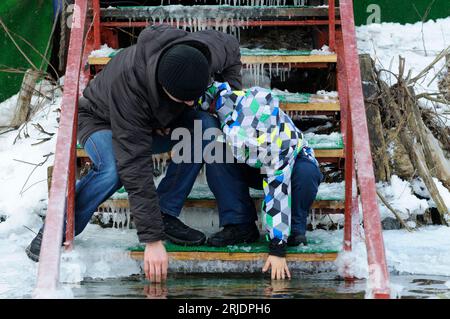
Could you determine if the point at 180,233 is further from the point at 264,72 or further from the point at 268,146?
the point at 264,72

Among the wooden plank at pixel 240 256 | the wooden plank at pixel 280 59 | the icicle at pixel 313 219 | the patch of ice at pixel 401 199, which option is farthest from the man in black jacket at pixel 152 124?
the patch of ice at pixel 401 199

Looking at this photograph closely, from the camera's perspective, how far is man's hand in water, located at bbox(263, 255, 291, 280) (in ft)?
15.0

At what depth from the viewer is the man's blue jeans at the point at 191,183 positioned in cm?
468

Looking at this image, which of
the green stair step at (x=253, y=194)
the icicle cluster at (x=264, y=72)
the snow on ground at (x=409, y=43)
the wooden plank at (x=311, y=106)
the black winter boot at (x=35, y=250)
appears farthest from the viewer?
the snow on ground at (x=409, y=43)

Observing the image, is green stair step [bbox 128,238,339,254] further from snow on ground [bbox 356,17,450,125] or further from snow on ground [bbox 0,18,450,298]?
snow on ground [bbox 356,17,450,125]

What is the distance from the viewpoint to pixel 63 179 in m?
4.25

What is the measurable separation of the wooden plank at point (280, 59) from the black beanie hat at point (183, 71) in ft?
4.92

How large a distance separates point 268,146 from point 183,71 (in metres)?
0.65

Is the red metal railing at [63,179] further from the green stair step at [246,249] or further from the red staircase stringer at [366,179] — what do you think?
the red staircase stringer at [366,179]

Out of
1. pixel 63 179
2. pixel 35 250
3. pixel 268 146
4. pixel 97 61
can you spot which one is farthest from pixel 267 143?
pixel 97 61

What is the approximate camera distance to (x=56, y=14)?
7.45m

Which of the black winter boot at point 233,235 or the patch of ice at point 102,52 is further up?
the patch of ice at point 102,52
